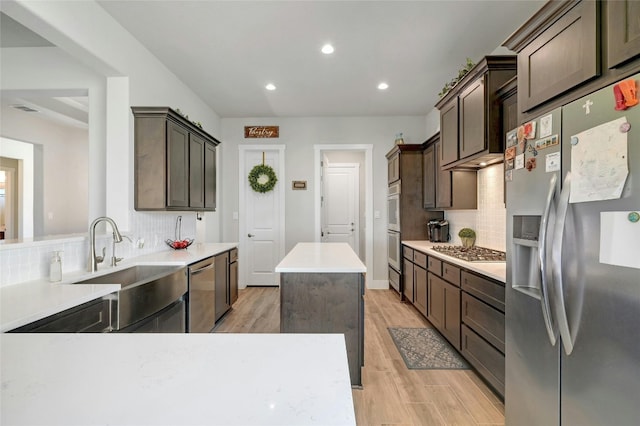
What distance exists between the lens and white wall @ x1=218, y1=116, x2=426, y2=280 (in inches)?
191

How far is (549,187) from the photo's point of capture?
4.25 ft

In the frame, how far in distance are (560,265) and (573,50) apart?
95 centimetres

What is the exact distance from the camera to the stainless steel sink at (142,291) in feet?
5.87

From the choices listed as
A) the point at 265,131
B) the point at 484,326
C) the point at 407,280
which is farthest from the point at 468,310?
the point at 265,131

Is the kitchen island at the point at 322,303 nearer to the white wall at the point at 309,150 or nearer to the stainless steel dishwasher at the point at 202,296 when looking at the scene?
the stainless steel dishwasher at the point at 202,296

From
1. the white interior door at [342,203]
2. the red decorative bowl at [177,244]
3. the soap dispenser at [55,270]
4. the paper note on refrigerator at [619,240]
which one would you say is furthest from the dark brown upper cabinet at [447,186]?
the soap dispenser at [55,270]

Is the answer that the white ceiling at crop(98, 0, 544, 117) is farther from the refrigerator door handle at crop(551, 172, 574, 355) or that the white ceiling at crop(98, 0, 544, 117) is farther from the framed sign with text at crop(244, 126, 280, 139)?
the refrigerator door handle at crop(551, 172, 574, 355)

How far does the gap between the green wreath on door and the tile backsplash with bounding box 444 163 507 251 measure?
2918 mm

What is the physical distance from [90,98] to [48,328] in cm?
227

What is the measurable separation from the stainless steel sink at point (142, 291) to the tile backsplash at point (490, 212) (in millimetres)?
2992

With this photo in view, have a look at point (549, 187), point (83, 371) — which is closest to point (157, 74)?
point (83, 371)

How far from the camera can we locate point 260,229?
496 centimetres

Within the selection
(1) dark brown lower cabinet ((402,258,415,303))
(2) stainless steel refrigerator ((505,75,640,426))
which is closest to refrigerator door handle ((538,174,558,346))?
(2) stainless steel refrigerator ((505,75,640,426))

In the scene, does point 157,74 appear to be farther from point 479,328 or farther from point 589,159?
point 479,328
